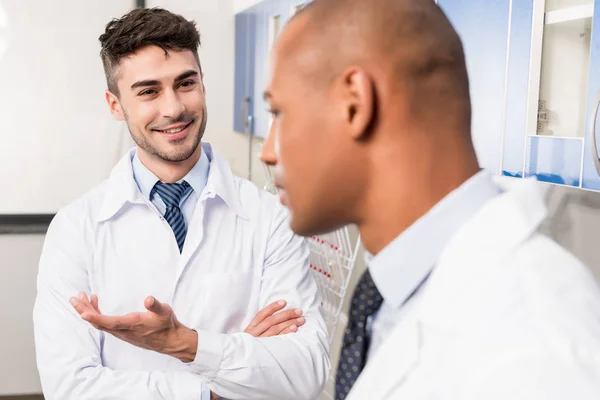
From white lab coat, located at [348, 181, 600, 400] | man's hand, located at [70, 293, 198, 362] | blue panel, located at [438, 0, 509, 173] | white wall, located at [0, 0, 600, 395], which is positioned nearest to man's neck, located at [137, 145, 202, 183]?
man's hand, located at [70, 293, 198, 362]

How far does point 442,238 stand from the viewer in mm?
719

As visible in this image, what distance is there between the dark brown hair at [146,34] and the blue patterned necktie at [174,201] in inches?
14.4

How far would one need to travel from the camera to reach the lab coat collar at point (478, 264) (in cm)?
62

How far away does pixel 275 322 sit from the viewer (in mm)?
1633

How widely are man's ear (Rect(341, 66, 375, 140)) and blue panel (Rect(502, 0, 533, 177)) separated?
0.95 metres

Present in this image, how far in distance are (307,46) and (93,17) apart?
3.21m

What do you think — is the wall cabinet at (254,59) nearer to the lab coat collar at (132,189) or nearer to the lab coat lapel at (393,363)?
the lab coat collar at (132,189)

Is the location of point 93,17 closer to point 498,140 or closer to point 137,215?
point 137,215

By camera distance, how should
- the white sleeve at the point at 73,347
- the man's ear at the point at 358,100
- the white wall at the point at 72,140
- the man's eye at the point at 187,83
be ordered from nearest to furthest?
the man's ear at the point at 358,100 < the white sleeve at the point at 73,347 < the man's eye at the point at 187,83 < the white wall at the point at 72,140

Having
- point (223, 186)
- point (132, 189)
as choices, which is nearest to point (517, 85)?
point (223, 186)

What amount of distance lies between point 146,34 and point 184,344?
2.79 feet

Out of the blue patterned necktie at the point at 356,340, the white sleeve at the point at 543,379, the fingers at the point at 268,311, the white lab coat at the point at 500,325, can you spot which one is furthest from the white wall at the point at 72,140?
the white sleeve at the point at 543,379

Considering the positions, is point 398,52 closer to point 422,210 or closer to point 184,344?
point 422,210

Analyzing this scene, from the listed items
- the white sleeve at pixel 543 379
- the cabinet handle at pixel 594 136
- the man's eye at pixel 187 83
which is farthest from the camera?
the man's eye at pixel 187 83
